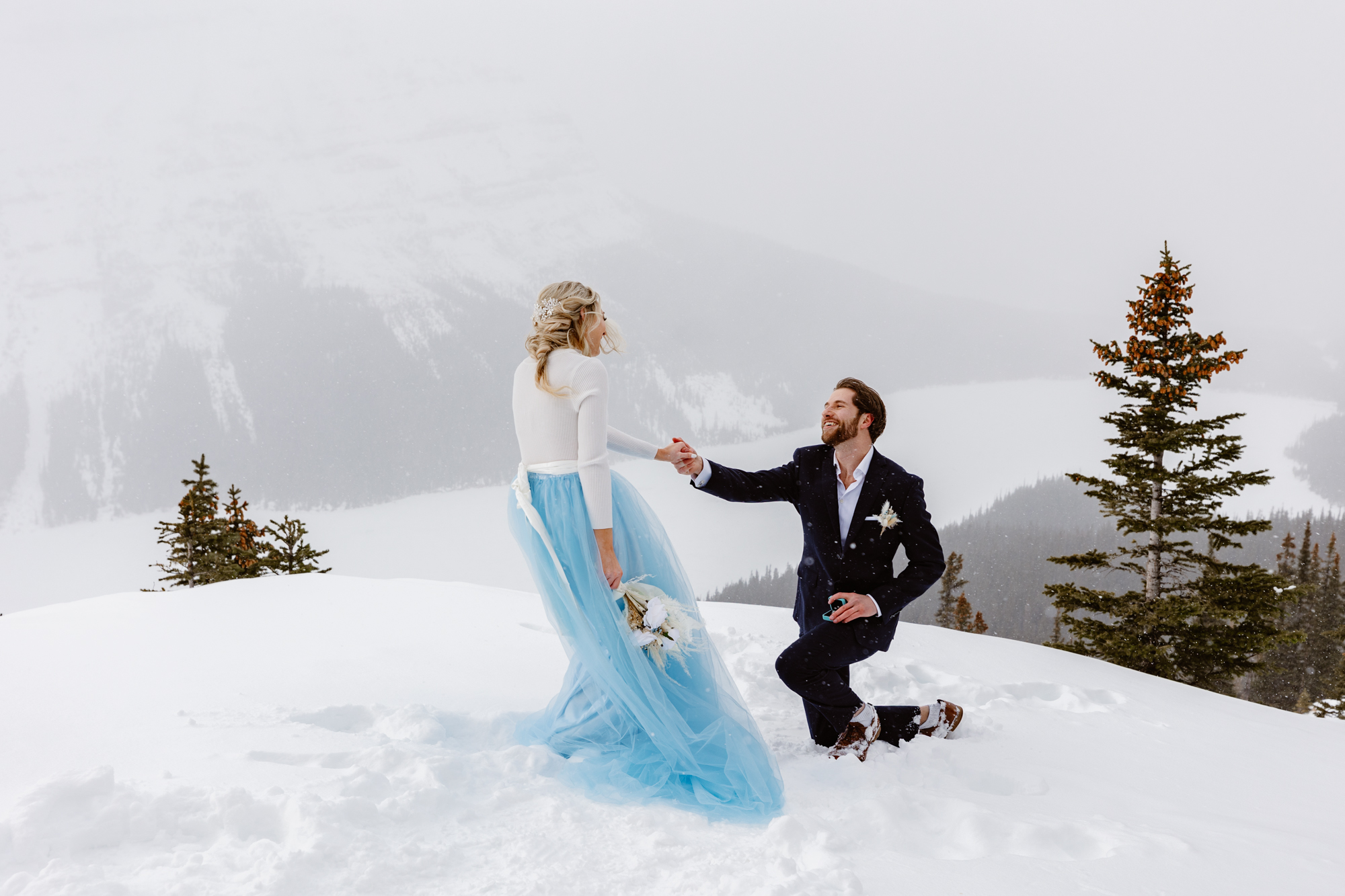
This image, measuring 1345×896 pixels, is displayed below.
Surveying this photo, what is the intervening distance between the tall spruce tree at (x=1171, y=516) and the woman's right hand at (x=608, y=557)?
30.8 ft

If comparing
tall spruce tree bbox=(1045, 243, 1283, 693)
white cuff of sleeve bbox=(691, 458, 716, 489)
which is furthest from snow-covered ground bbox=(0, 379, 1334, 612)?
white cuff of sleeve bbox=(691, 458, 716, 489)

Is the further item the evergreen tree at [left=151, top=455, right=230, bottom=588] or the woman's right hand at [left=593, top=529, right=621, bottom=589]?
the evergreen tree at [left=151, top=455, right=230, bottom=588]

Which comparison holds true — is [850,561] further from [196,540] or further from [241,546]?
[241,546]

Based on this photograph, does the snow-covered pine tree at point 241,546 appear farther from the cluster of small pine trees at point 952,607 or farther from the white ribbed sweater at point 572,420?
the cluster of small pine trees at point 952,607

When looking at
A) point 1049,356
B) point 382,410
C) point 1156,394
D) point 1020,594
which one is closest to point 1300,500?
point 1049,356

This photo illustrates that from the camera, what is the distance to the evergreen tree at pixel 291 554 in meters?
16.9

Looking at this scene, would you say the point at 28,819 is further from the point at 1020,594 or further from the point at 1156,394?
the point at 1020,594

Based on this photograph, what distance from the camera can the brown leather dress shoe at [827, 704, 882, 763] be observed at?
3.83 m

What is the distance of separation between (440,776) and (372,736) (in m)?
0.71

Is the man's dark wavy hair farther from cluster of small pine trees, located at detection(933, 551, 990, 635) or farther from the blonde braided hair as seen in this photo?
cluster of small pine trees, located at detection(933, 551, 990, 635)

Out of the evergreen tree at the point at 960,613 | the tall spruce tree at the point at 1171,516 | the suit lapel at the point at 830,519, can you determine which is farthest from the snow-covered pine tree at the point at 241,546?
the evergreen tree at the point at 960,613

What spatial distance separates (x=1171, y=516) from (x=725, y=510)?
116 m

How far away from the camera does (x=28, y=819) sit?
2.46 meters

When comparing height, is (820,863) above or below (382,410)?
below
